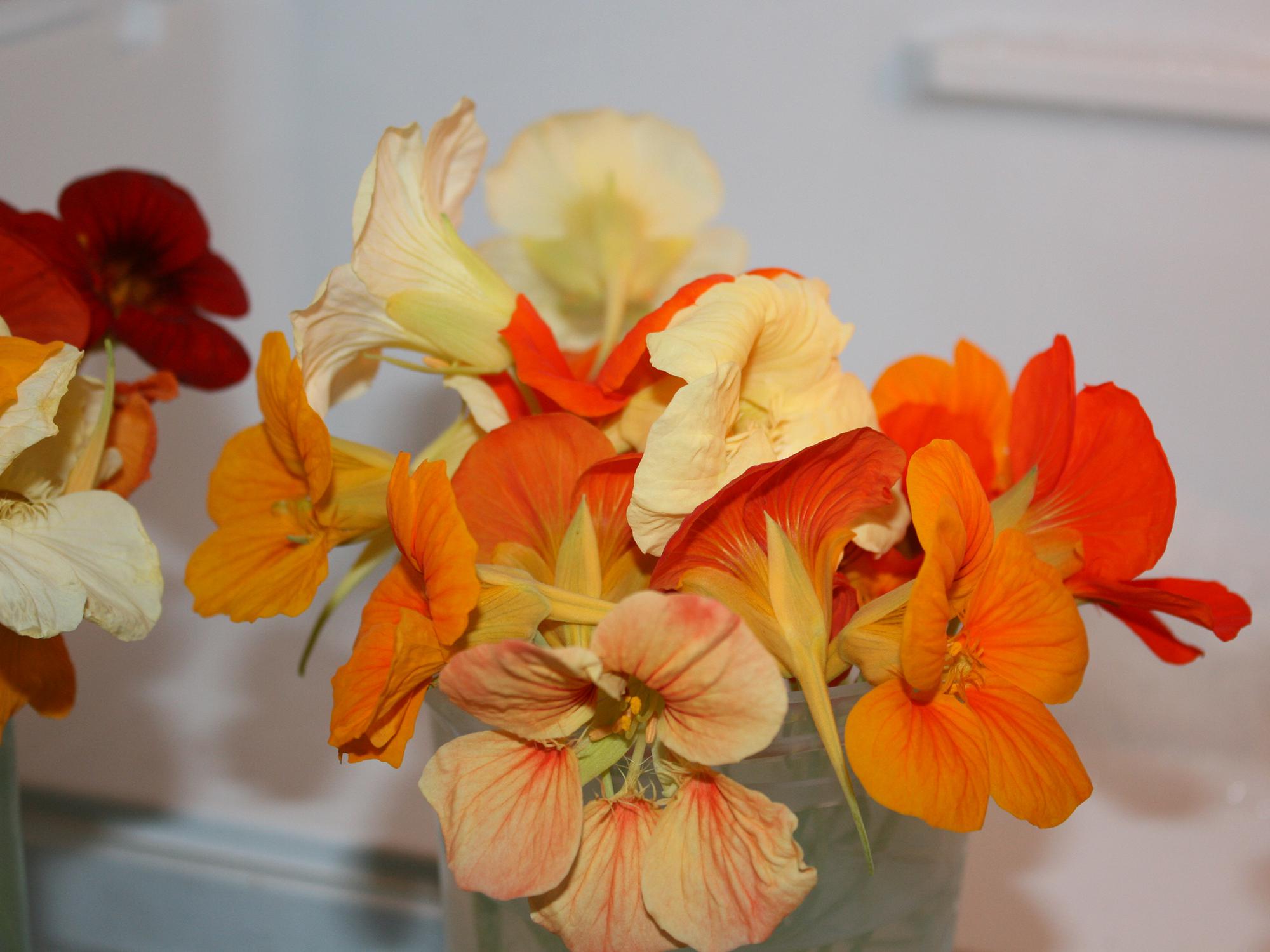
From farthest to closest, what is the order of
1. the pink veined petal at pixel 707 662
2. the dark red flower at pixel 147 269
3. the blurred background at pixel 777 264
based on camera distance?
the blurred background at pixel 777 264 < the dark red flower at pixel 147 269 < the pink veined petal at pixel 707 662

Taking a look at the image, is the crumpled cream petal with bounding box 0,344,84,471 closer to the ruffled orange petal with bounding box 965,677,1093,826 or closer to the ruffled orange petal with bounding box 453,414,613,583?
the ruffled orange petal with bounding box 453,414,613,583

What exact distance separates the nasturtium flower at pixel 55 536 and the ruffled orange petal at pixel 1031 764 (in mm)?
183

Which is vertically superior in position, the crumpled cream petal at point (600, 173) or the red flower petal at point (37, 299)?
the crumpled cream petal at point (600, 173)

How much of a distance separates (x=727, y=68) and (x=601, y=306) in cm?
19

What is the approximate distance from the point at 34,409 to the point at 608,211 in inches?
6.5

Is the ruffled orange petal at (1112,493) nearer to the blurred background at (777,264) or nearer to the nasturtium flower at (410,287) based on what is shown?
the nasturtium flower at (410,287)

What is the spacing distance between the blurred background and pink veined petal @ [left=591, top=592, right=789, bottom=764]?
0.30m

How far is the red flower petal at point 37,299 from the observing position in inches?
11.8

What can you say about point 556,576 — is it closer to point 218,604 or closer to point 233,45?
point 218,604

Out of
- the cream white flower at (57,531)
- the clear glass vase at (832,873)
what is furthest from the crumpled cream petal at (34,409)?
the clear glass vase at (832,873)

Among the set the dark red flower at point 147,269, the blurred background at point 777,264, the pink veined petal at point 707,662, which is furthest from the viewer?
the blurred background at point 777,264

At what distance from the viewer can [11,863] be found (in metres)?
0.36

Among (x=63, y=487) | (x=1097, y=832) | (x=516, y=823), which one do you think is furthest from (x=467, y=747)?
(x=1097, y=832)

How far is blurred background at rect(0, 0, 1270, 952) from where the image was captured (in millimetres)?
479
